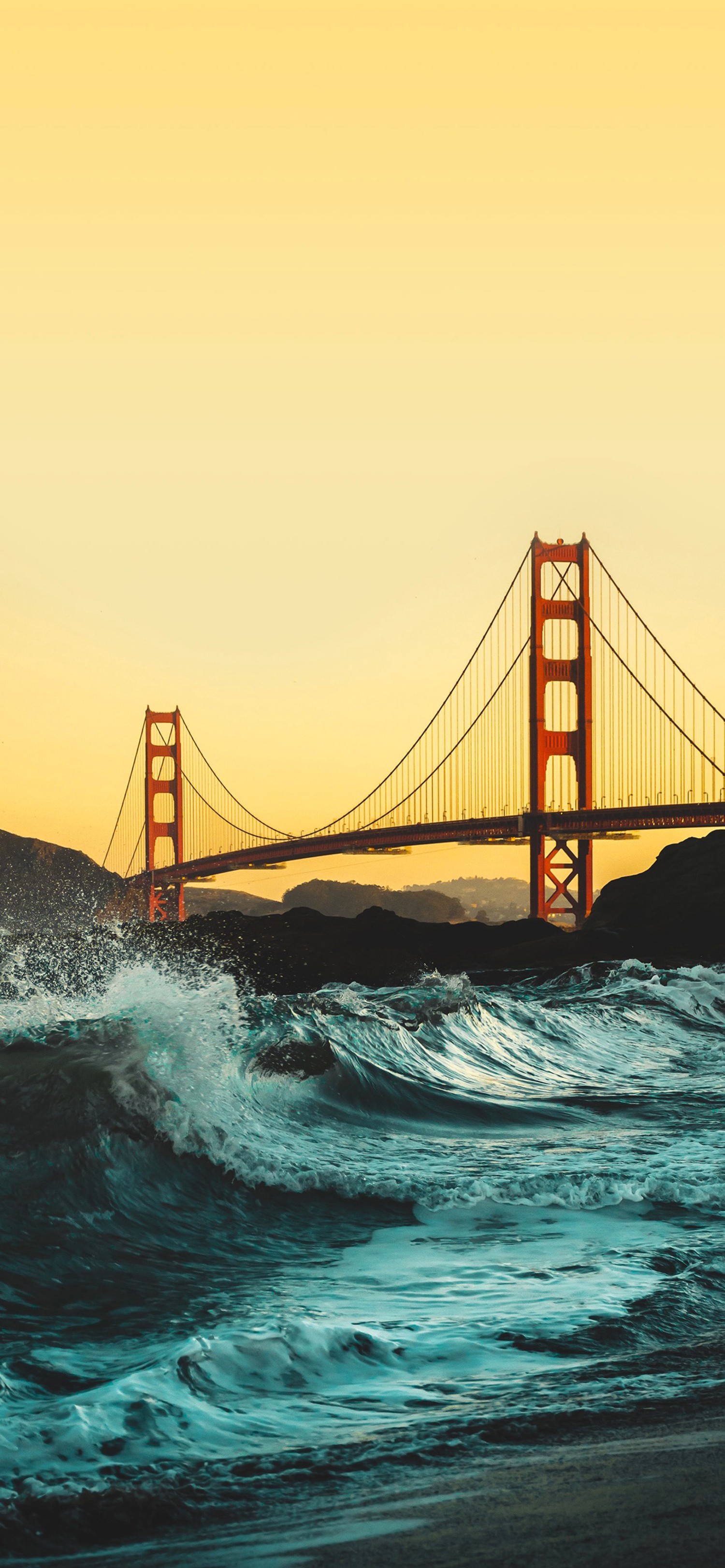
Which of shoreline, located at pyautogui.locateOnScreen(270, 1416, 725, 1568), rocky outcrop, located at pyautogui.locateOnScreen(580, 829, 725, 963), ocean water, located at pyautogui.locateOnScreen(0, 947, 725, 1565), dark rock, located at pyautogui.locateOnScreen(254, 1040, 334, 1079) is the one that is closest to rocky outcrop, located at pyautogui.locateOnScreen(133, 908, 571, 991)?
rocky outcrop, located at pyautogui.locateOnScreen(580, 829, 725, 963)

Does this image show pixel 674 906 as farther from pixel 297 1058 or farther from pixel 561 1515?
pixel 561 1515

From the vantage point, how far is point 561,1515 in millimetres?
2744

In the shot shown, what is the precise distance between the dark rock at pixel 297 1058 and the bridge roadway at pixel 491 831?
24006 millimetres

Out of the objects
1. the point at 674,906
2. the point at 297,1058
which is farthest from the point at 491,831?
the point at 297,1058

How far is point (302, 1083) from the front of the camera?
1053 cm

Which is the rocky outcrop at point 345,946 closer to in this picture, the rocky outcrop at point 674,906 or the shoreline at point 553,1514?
the rocky outcrop at point 674,906

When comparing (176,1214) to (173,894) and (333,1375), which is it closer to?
(333,1375)

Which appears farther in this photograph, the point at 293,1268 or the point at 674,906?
the point at 674,906

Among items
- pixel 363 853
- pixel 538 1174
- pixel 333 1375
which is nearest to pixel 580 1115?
pixel 538 1174

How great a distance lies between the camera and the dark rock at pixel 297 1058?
35.5ft

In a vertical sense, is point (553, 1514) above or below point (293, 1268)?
above

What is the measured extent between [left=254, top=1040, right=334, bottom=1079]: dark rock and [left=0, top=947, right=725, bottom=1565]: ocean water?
17 cm

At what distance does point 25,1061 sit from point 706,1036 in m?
11.2

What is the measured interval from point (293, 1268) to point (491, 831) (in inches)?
1311
